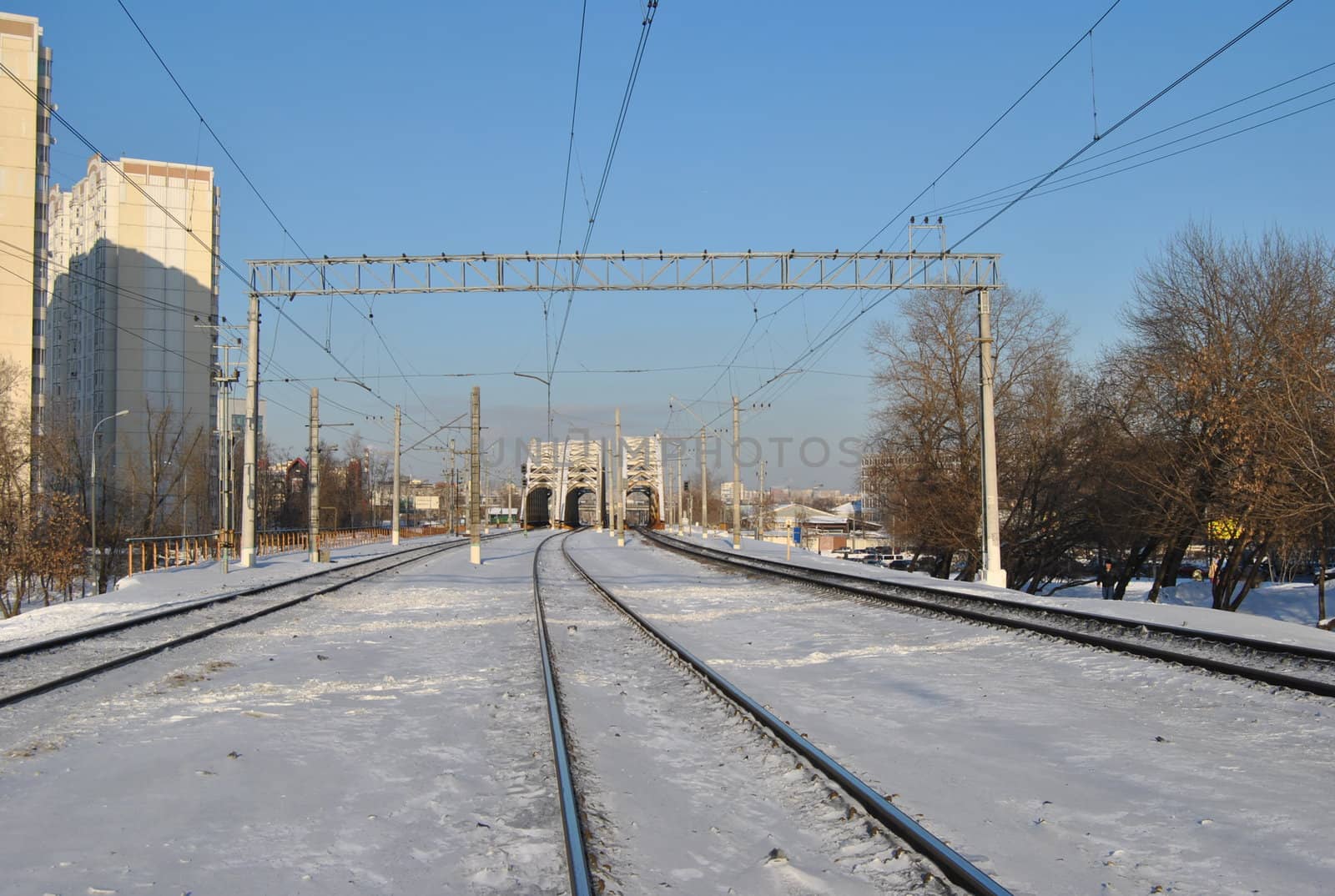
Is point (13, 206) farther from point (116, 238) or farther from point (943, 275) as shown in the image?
point (943, 275)

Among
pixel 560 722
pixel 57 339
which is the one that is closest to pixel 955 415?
pixel 560 722

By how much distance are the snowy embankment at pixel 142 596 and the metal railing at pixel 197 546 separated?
4.29 ft

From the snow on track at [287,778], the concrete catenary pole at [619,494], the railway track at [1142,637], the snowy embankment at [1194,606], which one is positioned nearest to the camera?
the snow on track at [287,778]

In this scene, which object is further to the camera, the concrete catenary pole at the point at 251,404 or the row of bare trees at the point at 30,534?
the row of bare trees at the point at 30,534

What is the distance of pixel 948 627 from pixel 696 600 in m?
7.25

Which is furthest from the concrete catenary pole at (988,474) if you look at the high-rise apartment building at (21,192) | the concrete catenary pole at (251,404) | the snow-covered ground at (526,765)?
the high-rise apartment building at (21,192)

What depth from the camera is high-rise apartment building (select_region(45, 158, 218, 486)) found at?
318 ft

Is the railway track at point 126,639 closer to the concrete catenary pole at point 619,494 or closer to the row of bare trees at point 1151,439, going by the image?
the row of bare trees at point 1151,439

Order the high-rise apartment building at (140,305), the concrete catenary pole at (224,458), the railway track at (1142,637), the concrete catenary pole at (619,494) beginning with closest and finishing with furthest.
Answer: the railway track at (1142,637)
the concrete catenary pole at (224,458)
the concrete catenary pole at (619,494)
the high-rise apartment building at (140,305)

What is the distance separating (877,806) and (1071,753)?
250 centimetres

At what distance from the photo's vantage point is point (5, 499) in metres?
36.6

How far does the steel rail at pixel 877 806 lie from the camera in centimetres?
480

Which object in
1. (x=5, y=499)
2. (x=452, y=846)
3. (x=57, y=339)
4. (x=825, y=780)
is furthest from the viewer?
(x=57, y=339)

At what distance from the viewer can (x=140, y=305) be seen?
99.0m
